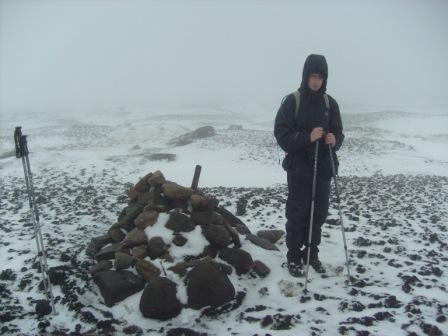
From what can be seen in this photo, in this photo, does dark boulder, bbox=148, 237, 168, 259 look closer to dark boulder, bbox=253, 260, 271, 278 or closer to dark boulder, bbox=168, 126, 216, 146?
dark boulder, bbox=253, 260, 271, 278

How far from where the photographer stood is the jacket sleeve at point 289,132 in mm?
6875

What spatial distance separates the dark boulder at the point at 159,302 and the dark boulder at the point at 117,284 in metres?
0.49

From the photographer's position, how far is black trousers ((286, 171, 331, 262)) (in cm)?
724

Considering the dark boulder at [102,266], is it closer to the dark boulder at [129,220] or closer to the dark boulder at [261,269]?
the dark boulder at [129,220]

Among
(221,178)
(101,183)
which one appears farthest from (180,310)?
(221,178)

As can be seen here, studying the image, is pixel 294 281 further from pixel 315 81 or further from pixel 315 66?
pixel 315 66

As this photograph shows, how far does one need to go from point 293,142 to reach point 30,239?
7930 mm

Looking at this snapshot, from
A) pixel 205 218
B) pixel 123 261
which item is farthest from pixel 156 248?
pixel 205 218

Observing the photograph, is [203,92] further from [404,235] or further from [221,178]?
[404,235]

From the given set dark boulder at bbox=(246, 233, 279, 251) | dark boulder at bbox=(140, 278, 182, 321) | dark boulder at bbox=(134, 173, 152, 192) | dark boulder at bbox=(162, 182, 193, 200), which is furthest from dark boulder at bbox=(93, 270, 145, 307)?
dark boulder at bbox=(246, 233, 279, 251)

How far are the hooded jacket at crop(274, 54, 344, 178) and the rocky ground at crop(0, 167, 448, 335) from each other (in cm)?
240

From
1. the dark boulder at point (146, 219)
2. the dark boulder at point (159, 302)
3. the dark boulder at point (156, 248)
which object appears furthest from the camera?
the dark boulder at point (146, 219)

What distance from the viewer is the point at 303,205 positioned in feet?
23.9

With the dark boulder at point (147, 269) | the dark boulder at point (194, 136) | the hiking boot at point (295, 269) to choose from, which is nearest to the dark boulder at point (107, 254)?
the dark boulder at point (147, 269)
